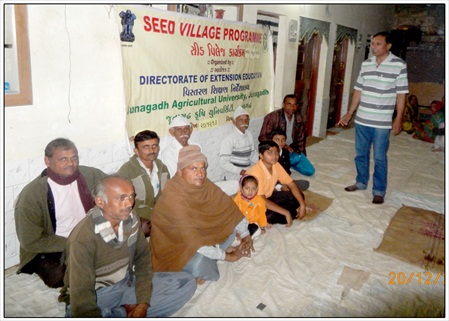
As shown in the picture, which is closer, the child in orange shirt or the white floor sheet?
the white floor sheet

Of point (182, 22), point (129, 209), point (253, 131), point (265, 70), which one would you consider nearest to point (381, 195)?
point (253, 131)

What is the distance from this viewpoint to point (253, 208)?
11.4 feet

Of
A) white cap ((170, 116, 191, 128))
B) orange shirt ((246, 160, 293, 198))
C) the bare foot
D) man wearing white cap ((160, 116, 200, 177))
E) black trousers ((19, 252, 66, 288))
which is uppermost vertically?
white cap ((170, 116, 191, 128))

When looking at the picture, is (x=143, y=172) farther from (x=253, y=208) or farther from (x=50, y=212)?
(x=253, y=208)

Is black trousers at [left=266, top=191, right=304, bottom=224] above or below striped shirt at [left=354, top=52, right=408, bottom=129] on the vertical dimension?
below

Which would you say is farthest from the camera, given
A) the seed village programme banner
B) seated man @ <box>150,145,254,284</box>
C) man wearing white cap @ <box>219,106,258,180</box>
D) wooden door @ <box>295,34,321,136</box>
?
wooden door @ <box>295,34,321,136</box>

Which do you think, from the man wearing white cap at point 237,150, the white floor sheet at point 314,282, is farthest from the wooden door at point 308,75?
the white floor sheet at point 314,282

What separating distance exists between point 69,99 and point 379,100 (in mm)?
3316

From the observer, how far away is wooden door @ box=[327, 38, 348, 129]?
818 centimetres

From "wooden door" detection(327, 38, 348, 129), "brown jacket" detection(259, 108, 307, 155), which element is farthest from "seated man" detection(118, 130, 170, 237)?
"wooden door" detection(327, 38, 348, 129)

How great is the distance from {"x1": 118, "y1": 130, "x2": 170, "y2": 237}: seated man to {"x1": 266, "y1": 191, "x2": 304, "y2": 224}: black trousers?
1.22 m

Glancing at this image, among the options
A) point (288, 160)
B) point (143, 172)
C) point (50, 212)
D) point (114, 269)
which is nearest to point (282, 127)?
point (288, 160)
